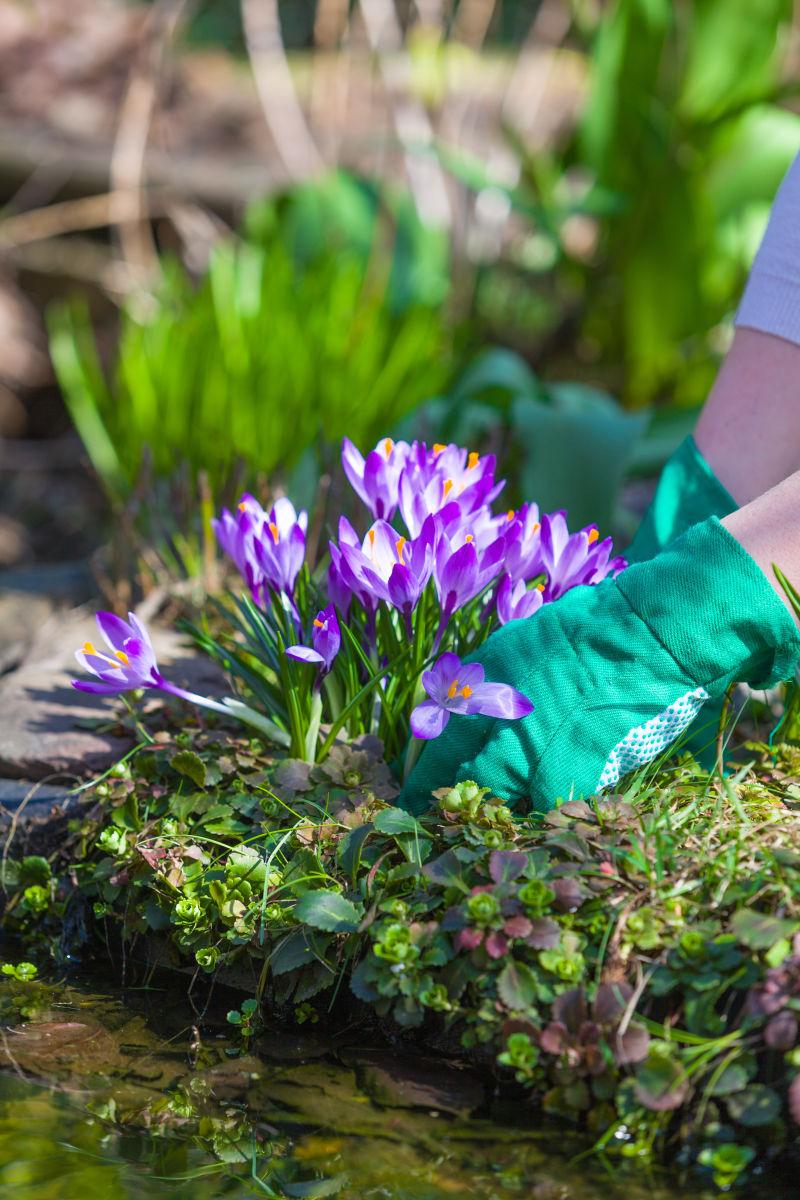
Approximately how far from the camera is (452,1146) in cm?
109

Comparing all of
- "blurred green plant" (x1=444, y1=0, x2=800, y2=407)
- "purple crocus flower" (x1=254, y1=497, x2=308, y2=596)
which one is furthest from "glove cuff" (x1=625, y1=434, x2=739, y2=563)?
"blurred green plant" (x1=444, y1=0, x2=800, y2=407)

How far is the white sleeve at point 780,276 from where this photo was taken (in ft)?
5.38

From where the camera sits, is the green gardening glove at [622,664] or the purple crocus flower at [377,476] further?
the purple crocus flower at [377,476]

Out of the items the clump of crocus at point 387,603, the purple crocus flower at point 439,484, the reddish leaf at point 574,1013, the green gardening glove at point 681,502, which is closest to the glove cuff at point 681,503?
the green gardening glove at point 681,502

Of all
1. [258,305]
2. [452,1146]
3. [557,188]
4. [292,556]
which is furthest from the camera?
[557,188]

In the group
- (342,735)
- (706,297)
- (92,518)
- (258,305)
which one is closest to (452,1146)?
(342,735)

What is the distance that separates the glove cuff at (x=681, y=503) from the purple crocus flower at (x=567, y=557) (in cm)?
20

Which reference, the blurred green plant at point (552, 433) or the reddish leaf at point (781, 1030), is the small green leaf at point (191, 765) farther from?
the blurred green plant at point (552, 433)

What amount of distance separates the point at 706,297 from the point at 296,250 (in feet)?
4.39

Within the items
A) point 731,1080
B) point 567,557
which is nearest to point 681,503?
point 567,557

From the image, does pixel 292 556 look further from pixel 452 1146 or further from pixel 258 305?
pixel 258 305

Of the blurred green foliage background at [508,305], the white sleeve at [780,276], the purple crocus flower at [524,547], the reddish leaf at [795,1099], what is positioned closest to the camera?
the reddish leaf at [795,1099]

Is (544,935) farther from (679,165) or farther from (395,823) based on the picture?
(679,165)

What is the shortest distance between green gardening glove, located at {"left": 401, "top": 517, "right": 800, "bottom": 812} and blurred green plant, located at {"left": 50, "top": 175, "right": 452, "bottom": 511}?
1.13 m
